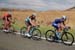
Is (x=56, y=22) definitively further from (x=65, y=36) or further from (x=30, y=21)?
(x=30, y=21)

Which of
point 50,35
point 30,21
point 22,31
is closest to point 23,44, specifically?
point 22,31

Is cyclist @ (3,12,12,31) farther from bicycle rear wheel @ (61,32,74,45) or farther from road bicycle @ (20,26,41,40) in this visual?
bicycle rear wheel @ (61,32,74,45)

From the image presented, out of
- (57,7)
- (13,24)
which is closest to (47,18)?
(57,7)

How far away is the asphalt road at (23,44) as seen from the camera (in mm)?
3215

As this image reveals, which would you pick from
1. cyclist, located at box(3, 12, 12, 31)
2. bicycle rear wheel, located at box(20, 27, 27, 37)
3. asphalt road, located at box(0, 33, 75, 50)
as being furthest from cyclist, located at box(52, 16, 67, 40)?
cyclist, located at box(3, 12, 12, 31)

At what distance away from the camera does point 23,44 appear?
3.51 metres

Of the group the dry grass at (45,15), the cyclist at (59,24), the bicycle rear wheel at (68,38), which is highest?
the dry grass at (45,15)

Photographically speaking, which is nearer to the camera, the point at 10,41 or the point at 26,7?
the point at 26,7

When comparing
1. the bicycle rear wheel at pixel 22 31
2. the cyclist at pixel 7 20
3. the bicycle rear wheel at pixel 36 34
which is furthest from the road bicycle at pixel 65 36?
the cyclist at pixel 7 20

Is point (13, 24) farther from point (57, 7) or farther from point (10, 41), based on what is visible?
point (57, 7)

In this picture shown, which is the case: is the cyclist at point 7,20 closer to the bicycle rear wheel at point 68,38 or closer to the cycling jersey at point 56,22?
the cycling jersey at point 56,22

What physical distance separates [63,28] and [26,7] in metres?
0.54

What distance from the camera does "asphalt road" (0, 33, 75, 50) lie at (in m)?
3.21

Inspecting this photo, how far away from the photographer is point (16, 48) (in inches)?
141
